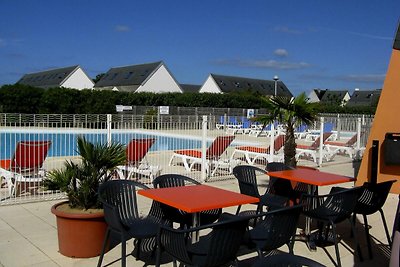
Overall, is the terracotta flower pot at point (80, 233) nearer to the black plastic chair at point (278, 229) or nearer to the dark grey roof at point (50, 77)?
the black plastic chair at point (278, 229)

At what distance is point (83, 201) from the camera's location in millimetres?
4496

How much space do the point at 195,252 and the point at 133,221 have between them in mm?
1228

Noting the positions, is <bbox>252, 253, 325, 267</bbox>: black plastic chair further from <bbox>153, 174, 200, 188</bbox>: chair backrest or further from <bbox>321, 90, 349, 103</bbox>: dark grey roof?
<bbox>321, 90, 349, 103</bbox>: dark grey roof

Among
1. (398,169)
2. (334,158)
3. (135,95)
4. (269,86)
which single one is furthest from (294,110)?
(269,86)

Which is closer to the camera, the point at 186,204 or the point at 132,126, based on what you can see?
the point at 186,204

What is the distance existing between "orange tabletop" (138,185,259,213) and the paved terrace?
0.94 metres

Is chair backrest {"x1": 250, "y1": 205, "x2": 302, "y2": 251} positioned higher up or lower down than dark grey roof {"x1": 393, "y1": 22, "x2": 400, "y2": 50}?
lower down

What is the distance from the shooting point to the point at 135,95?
115ft

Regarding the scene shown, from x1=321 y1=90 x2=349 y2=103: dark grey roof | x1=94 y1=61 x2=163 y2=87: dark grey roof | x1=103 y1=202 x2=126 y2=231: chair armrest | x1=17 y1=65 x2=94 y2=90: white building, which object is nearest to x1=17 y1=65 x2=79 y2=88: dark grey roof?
x1=17 y1=65 x2=94 y2=90: white building

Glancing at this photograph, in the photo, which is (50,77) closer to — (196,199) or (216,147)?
(216,147)

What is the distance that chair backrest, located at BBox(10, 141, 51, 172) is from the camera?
719cm

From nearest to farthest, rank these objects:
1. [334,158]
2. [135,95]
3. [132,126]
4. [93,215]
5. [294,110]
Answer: [93,215] → [294,110] → [132,126] → [334,158] → [135,95]

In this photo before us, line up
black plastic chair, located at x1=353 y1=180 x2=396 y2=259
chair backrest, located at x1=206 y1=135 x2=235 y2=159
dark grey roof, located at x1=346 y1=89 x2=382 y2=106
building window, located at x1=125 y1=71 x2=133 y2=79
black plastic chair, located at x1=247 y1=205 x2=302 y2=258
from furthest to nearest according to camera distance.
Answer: dark grey roof, located at x1=346 y1=89 x2=382 y2=106
building window, located at x1=125 y1=71 x2=133 y2=79
chair backrest, located at x1=206 y1=135 x2=235 y2=159
black plastic chair, located at x1=353 y1=180 x2=396 y2=259
black plastic chair, located at x1=247 y1=205 x2=302 y2=258

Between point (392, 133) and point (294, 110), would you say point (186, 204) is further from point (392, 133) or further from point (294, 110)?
point (392, 133)
